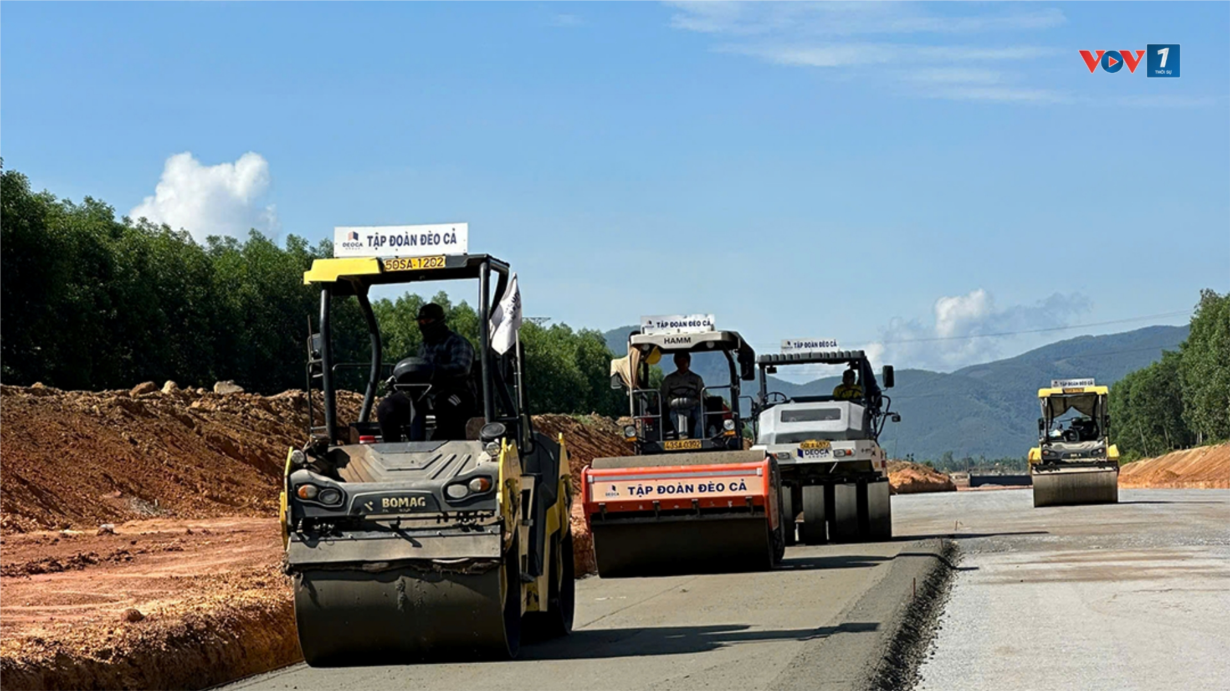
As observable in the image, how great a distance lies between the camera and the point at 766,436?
24.5m

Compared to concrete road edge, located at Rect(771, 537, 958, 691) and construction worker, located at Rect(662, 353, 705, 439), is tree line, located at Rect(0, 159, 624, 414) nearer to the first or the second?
construction worker, located at Rect(662, 353, 705, 439)

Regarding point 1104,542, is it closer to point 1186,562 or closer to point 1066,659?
A: point 1186,562

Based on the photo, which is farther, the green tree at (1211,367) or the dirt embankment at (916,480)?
the green tree at (1211,367)

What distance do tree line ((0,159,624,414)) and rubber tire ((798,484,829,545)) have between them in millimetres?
16245

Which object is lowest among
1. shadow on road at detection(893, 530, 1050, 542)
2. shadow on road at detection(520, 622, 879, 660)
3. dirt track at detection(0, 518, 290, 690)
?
shadow on road at detection(893, 530, 1050, 542)

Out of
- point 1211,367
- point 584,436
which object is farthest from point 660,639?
point 1211,367

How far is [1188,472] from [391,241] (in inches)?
3424

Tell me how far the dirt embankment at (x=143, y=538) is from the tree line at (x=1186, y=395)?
3485 inches

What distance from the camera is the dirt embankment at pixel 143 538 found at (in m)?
11.1

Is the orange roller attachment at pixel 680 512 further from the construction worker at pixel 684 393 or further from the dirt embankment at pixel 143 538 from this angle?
the dirt embankment at pixel 143 538

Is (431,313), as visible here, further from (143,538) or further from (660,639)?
(143,538)

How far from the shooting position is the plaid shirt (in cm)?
1119

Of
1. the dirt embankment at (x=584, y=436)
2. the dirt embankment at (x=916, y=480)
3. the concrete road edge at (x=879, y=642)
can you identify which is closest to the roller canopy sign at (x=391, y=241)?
the concrete road edge at (x=879, y=642)

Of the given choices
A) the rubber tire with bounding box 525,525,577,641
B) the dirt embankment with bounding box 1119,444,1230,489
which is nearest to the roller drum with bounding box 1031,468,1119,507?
the rubber tire with bounding box 525,525,577,641
